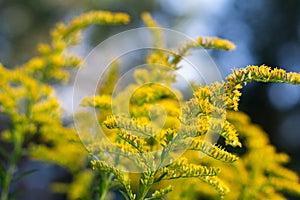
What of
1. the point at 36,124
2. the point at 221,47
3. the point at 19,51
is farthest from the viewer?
the point at 19,51

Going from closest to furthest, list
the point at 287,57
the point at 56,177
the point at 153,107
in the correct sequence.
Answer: the point at 153,107 → the point at 287,57 → the point at 56,177

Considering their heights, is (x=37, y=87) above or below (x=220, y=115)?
above

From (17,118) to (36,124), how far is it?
0.21m

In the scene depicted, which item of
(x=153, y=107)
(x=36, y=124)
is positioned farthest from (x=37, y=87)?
(x=153, y=107)

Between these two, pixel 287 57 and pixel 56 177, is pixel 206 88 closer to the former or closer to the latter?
pixel 287 57

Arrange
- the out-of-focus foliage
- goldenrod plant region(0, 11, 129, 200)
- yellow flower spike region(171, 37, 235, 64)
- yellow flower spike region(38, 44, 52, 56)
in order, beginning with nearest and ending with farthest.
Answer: the out-of-focus foliage < yellow flower spike region(171, 37, 235, 64) < goldenrod plant region(0, 11, 129, 200) < yellow flower spike region(38, 44, 52, 56)

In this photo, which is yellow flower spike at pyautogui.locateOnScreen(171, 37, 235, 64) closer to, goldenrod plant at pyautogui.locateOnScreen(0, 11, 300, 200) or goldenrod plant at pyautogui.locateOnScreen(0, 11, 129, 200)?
goldenrod plant at pyautogui.locateOnScreen(0, 11, 300, 200)

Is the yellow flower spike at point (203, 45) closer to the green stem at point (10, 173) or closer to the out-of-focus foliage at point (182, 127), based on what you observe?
the out-of-focus foliage at point (182, 127)

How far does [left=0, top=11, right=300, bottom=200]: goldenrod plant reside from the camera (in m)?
1.61

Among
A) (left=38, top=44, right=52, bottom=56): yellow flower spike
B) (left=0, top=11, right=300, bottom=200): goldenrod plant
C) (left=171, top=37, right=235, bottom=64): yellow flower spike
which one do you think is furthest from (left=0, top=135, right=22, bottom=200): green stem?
(left=171, top=37, right=235, bottom=64): yellow flower spike

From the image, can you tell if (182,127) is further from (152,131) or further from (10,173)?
(10,173)

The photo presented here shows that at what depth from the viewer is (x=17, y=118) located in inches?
110

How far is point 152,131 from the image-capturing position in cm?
168

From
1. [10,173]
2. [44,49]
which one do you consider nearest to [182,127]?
[10,173]
